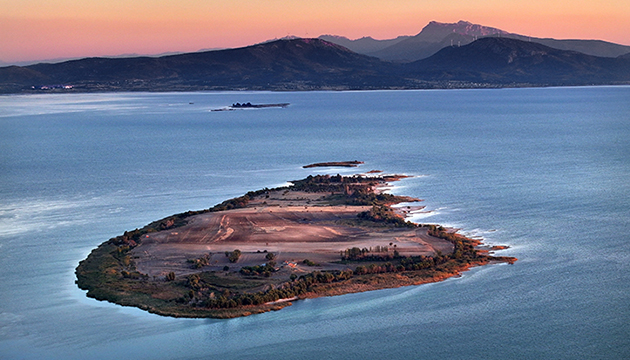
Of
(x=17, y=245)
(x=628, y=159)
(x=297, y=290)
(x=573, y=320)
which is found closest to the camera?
(x=573, y=320)

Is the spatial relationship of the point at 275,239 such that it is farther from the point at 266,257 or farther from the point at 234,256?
the point at 234,256

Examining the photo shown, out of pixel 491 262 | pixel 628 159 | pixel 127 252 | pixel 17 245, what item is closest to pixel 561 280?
pixel 491 262

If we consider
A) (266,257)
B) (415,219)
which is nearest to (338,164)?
(415,219)

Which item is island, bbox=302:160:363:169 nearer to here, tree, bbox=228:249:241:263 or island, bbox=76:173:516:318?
island, bbox=76:173:516:318

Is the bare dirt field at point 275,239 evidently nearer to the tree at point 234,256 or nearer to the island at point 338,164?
the tree at point 234,256

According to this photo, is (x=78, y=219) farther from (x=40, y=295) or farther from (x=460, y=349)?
(x=460, y=349)

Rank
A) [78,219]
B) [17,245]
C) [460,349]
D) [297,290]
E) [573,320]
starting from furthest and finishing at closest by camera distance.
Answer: [78,219] → [17,245] → [297,290] → [573,320] → [460,349]
